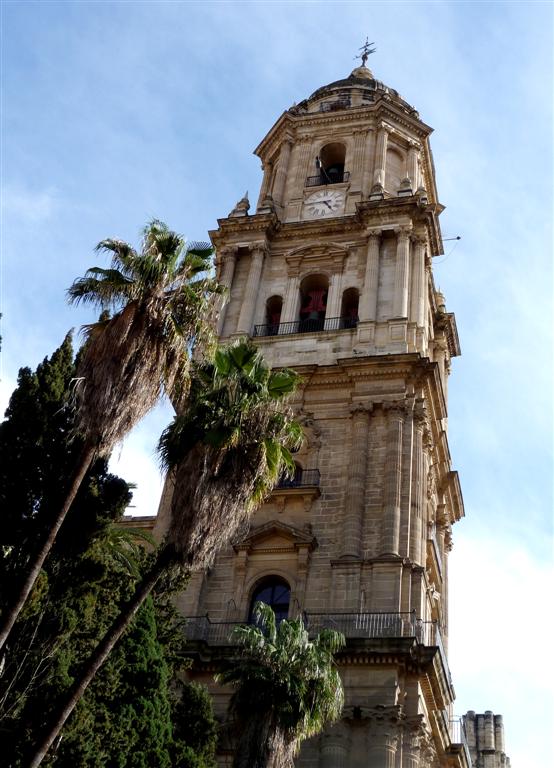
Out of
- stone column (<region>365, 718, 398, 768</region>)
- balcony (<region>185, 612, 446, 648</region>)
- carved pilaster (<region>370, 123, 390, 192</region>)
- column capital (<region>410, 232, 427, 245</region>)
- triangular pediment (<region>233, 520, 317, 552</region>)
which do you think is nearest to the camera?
stone column (<region>365, 718, 398, 768</region>)

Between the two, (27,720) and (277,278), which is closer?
(27,720)

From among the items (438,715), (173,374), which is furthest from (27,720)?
(438,715)

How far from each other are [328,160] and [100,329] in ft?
92.0

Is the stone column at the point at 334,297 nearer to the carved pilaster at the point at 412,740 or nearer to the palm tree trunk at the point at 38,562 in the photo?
the carved pilaster at the point at 412,740

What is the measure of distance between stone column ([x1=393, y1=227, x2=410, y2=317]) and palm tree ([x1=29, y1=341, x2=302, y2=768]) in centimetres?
1578

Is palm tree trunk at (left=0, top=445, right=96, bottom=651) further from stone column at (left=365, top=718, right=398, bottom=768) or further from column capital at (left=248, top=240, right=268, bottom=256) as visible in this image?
column capital at (left=248, top=240, right=268, bottom=256)

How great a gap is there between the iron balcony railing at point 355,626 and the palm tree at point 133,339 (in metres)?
10.5

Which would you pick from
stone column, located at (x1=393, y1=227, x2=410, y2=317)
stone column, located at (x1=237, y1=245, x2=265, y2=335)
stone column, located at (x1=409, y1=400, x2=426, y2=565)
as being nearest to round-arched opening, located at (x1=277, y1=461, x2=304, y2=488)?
stone column, located at (x1=409, y1=400, x2=426, y2=565)

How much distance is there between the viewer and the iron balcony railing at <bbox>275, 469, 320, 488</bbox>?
3078cm

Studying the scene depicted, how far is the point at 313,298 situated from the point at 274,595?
513 inches

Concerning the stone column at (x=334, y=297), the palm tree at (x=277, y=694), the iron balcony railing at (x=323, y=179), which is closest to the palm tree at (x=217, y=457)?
the palm tree at (x=277, y=694)

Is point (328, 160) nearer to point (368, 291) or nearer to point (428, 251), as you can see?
point (428, 251)

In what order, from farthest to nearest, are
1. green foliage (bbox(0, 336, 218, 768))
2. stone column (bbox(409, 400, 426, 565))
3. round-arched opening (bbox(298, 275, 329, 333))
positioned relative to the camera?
round-arched opening (bbox(298, 275, 329, 333)) → stone column (bbox(409, 400, 426, 565)) → green foliage (bbox(0, 336, 218, 768))

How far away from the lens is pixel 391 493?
2958 centimetres
